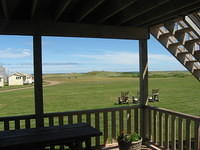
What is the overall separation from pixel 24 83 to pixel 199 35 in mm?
23988

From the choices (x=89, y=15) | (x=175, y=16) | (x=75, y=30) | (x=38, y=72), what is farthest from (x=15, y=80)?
(x=175, y=16)

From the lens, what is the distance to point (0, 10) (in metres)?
2.93

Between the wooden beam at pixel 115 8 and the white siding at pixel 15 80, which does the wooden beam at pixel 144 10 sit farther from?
the white siding at pixel 15 80

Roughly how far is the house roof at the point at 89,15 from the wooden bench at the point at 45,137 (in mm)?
1469

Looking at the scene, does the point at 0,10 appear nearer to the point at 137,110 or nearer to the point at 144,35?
the point at 144,35

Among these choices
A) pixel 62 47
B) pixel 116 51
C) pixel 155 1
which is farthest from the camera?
pixel 116 51

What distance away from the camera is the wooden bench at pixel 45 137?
2307 millimetres

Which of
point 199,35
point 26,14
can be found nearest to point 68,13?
point 26,14

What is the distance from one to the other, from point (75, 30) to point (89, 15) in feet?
1.09

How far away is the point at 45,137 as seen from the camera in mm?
2467

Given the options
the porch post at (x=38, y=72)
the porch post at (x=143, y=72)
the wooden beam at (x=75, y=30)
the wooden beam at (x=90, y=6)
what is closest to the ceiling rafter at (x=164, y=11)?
the wooden beam at (x=75, y=30)

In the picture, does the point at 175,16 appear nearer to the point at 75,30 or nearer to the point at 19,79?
the point at 75,30

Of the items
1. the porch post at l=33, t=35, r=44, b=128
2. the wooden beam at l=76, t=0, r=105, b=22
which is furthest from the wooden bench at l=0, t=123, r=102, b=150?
the wooden beam at l=76, t=0, r=105, b=22

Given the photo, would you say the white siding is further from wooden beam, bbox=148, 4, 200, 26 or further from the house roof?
wooden beam, bbox=148, 4, 200, 26
